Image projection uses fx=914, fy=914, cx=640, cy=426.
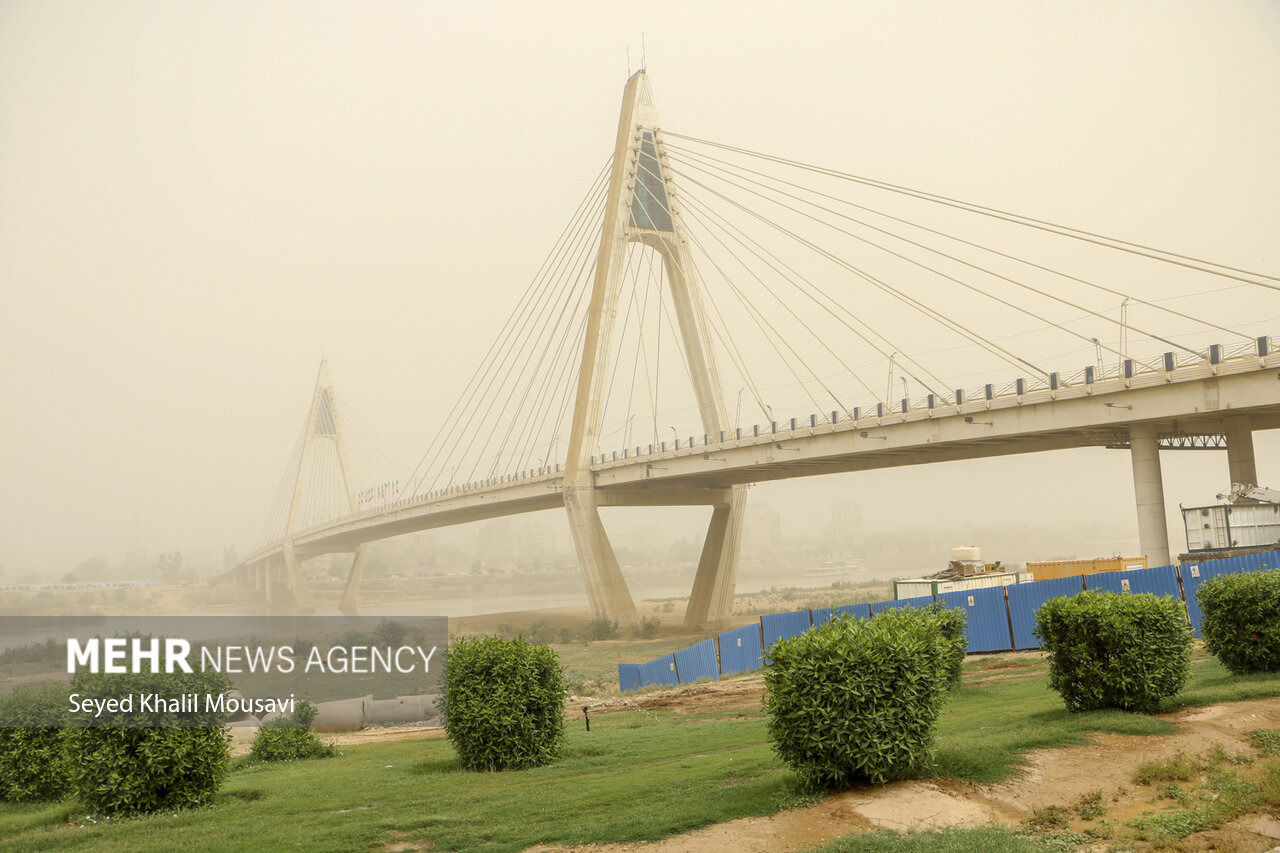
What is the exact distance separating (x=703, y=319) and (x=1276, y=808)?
42788 millimetres

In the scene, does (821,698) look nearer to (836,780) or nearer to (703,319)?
(836,780)

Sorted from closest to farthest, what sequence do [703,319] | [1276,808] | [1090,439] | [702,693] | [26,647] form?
[1276,808], [702,693], [1090,439], [26,647], [703,319]

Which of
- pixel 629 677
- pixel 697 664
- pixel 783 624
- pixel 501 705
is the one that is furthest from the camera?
pixel 629 677

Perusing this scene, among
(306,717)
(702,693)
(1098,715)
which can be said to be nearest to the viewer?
(1098,715)

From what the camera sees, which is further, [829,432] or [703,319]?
[703,319]

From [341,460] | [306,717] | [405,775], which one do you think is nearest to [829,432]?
[306,717]

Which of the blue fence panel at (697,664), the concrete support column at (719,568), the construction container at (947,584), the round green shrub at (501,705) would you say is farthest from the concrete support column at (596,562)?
the round green shrub at (501,705)

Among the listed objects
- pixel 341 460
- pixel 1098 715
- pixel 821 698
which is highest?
pixel 341 460

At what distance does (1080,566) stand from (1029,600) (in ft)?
34.0

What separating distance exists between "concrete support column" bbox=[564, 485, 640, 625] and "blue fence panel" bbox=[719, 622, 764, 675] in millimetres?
19705

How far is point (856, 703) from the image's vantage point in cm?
893

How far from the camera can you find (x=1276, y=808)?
28.1 feet

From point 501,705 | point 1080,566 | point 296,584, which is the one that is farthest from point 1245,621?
point 296,584

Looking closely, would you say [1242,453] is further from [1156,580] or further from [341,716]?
[341,716]
